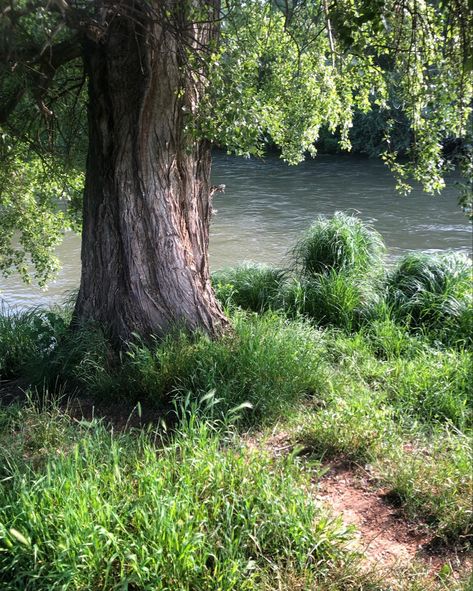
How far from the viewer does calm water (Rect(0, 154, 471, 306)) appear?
14.0 meters

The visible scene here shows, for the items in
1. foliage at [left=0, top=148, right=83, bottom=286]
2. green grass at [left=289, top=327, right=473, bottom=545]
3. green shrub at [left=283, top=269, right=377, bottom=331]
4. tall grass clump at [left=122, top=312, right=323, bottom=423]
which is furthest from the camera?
foliage at [left=0, top=148, right=83, bottom=286]

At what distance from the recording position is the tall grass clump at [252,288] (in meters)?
7.01

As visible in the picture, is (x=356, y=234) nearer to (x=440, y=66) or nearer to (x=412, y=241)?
(x=440, y=66)

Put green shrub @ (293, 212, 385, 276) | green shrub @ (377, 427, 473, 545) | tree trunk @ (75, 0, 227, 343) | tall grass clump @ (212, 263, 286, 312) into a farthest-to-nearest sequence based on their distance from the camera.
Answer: green shrub @ (293, 212, 385, 276) → tall grass clump @ (212, 263, 286, 312) → tree trunk @ (75, 0, 227, 343) → green shrub @ (377, 427, 473, 545)

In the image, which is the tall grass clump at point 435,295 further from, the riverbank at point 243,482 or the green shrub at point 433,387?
the riverbank at point 243,482

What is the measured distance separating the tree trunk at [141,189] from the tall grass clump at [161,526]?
208 cm

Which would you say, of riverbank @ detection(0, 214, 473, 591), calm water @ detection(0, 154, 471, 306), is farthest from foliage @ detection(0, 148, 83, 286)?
calm water @ detection(0, 154, 471, 306)

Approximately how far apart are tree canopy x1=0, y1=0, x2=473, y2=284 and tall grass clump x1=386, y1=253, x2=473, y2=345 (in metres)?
1.37

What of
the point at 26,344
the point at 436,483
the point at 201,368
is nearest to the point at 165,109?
the point at 201,368

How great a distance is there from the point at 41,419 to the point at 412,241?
39.8ft

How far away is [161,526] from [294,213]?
51.1 ft

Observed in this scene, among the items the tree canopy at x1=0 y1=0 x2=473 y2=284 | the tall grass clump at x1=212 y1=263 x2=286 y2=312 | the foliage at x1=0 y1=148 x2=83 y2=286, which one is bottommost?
the tall grass clump at x1=212 y1=263 x2=286 y2=312

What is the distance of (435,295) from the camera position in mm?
6590

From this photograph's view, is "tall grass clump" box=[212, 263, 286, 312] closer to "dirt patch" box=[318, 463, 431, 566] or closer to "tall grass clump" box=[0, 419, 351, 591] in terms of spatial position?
"dirt patch" box=[318, 463, 431, 566]
